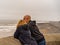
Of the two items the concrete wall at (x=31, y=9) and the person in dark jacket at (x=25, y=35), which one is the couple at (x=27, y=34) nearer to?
the person in dark jacket at (x=25, y=35)

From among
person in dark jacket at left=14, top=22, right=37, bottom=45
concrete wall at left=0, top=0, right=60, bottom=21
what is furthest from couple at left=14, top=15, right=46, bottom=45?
concrete wall at left=0, top=0, right=60, bottom=21

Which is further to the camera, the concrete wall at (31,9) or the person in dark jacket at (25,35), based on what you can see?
the concrete wall at (31,9)

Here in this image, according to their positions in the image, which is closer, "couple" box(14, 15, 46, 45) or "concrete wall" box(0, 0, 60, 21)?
"couple" box(14, 15, 46, 45)

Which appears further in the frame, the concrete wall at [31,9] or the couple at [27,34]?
the concrete wall at [31,9]

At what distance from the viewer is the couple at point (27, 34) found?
2.55 meters

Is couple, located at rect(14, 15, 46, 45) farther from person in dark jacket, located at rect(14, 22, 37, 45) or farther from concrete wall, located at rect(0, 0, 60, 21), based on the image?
concrete wall, located at rect(0, 0, 60, 21)

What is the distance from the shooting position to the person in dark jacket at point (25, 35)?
2539 millimetres

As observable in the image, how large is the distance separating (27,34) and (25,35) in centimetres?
4

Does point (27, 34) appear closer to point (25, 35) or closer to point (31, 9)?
point (25, 35)

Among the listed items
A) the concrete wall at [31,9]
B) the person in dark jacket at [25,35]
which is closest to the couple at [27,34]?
the person in dark jacket at [25,35]

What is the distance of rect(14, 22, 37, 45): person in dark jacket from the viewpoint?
2539mm

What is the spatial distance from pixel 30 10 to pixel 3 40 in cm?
290

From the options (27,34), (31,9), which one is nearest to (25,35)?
(27,34)

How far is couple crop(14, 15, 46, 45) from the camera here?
8.37ft
